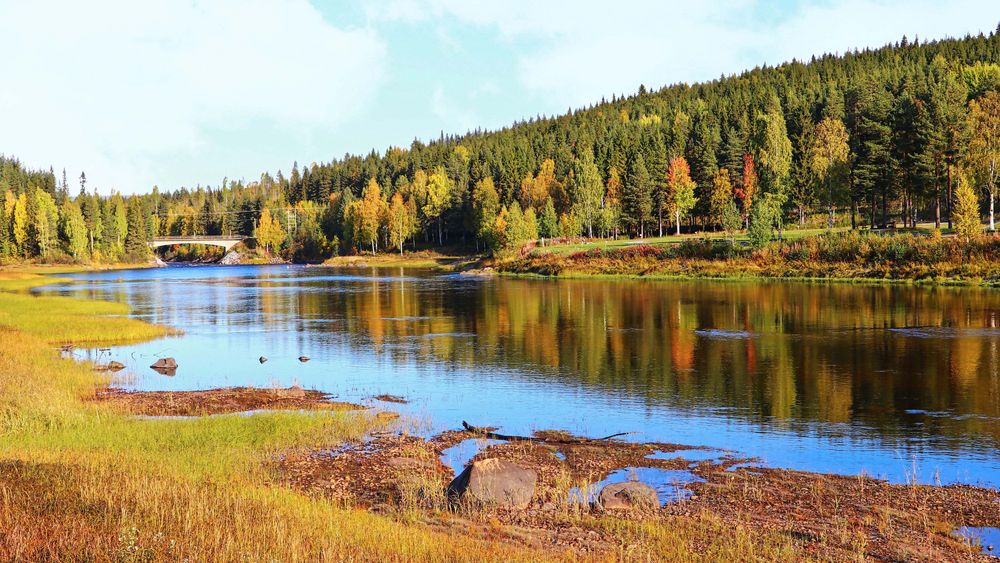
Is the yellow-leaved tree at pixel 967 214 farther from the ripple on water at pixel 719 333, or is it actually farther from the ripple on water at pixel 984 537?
the ripple on water at pixel 984 537

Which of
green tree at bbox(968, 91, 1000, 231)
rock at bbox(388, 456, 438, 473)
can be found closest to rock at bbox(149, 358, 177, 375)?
rock at bbox(388, 456, 438, 473)

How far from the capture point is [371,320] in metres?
60.4

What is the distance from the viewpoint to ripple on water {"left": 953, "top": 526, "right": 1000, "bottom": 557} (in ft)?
48.3

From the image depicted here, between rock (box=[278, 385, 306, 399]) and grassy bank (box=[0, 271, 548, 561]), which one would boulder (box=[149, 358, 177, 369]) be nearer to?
grassy bank (box=[0, 271, 548, 561])

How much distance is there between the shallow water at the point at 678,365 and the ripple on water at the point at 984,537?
3.62 metres

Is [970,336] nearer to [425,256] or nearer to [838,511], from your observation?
[838,511]

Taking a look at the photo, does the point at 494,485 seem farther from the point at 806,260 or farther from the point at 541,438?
the point at 806,260

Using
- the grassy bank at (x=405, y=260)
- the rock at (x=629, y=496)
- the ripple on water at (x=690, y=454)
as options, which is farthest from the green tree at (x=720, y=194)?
the rock at (x=629, y=496)

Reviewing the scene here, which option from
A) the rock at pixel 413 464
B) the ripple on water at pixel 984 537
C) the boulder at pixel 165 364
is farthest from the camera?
the boulder at pixel 165 364

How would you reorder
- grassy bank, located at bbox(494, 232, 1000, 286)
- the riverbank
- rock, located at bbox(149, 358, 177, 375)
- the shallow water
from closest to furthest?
the riverbank → the shallow water → rock, located at bbox(149, 358, 177, 375) → grassy bank, located at bbox(494, 232, 1000, 286)

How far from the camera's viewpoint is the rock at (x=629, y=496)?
1695cm

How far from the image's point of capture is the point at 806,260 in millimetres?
89750

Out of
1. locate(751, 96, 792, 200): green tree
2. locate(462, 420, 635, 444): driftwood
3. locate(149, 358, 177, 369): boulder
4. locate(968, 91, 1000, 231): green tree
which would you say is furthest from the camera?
locate(751, 96, 792, 200): green tree

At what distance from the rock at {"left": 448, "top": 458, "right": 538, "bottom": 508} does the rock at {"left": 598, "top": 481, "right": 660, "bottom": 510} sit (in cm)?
168
